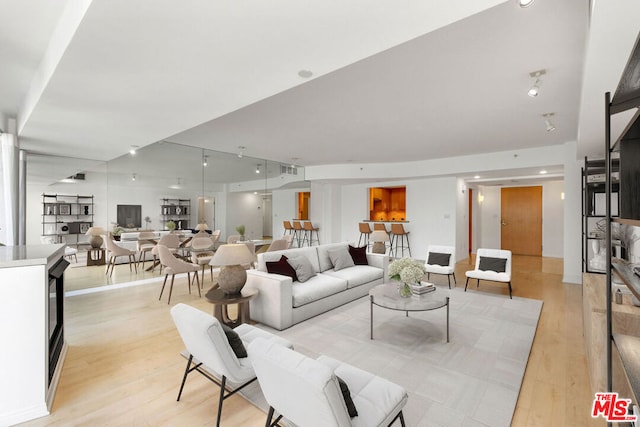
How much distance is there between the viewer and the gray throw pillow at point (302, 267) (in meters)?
4.14

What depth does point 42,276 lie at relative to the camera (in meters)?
2.18

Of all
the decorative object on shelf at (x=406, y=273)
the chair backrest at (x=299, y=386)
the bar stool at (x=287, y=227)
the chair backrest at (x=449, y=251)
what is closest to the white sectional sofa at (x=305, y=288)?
the decorative object on shelf at (x=406, y=273)

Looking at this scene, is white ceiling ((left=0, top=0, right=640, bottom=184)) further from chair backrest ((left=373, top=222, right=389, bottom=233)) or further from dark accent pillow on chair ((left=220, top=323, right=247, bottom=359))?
chair backrest ((left=373, top=222, right=389, bottom=233))

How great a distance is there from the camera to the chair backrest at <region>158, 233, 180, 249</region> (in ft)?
19.0

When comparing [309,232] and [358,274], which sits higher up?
[309,232]

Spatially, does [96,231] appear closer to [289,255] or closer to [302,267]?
[289,255]

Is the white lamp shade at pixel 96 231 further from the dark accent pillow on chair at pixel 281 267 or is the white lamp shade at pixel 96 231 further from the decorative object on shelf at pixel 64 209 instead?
the dark accent pillow on chair at pixel 281 267

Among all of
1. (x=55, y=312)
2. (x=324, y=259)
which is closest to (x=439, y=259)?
→ (x=324, y=259)

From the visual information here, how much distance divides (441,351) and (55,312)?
12.4 feet

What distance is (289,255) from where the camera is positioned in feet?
14.4

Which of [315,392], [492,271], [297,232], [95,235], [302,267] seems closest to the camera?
[315,392]

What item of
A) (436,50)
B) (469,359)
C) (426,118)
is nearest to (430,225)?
(426,118)

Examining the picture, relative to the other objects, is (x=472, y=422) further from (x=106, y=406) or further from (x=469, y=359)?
(x=106, y=406)

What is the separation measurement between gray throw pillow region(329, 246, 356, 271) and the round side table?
169cm
